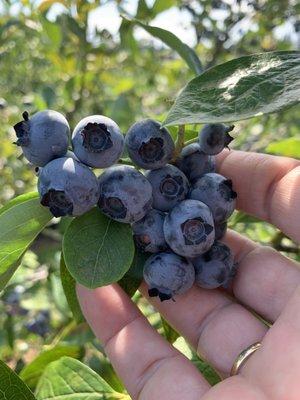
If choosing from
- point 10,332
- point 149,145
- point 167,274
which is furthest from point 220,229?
point 10,332

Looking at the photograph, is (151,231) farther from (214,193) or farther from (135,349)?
(135,349)

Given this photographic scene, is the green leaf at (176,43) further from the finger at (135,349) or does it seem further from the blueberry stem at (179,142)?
the finger at (135,349)

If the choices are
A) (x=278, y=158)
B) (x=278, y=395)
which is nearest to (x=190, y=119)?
(x=278, y=395)

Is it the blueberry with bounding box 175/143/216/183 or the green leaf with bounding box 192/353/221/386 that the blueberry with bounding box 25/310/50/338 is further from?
the blueberry with bounding box 175/143/216/183

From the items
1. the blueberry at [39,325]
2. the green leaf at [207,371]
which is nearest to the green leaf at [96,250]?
the green leaf at [207,371]

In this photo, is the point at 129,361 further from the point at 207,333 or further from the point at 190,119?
the point at 190,119

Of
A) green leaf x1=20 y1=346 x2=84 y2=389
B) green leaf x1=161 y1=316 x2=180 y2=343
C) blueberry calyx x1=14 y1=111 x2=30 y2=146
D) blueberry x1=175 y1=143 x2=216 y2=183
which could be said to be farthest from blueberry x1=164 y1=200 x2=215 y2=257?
green leaf x1=20 y1=346 x2=84 y2=389
